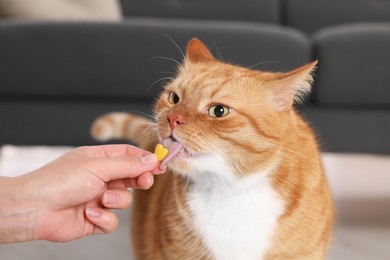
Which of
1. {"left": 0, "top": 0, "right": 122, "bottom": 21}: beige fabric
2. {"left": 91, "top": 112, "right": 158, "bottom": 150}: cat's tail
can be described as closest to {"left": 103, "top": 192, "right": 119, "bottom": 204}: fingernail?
{"left": 91, "top": 112, "right": 158, "bottom": 150}: cat's tail

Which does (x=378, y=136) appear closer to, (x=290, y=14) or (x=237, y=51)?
(x=237, y=51)

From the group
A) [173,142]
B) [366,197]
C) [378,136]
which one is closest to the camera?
[173,142]

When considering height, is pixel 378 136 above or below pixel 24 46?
below

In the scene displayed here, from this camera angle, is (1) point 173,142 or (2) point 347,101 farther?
(2) point 347,101

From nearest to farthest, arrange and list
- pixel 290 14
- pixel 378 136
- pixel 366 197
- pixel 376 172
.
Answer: pixel 378 136
pixel 366 197
pixel 290 14
pixel 376 172

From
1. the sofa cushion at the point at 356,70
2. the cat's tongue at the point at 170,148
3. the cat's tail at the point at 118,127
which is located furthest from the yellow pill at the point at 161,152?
the sofa cushion at the point at 356,70

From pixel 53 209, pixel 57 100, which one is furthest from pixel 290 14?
pixel 53 209

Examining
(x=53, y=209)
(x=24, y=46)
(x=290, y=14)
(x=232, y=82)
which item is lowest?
(x=53, y=209)
